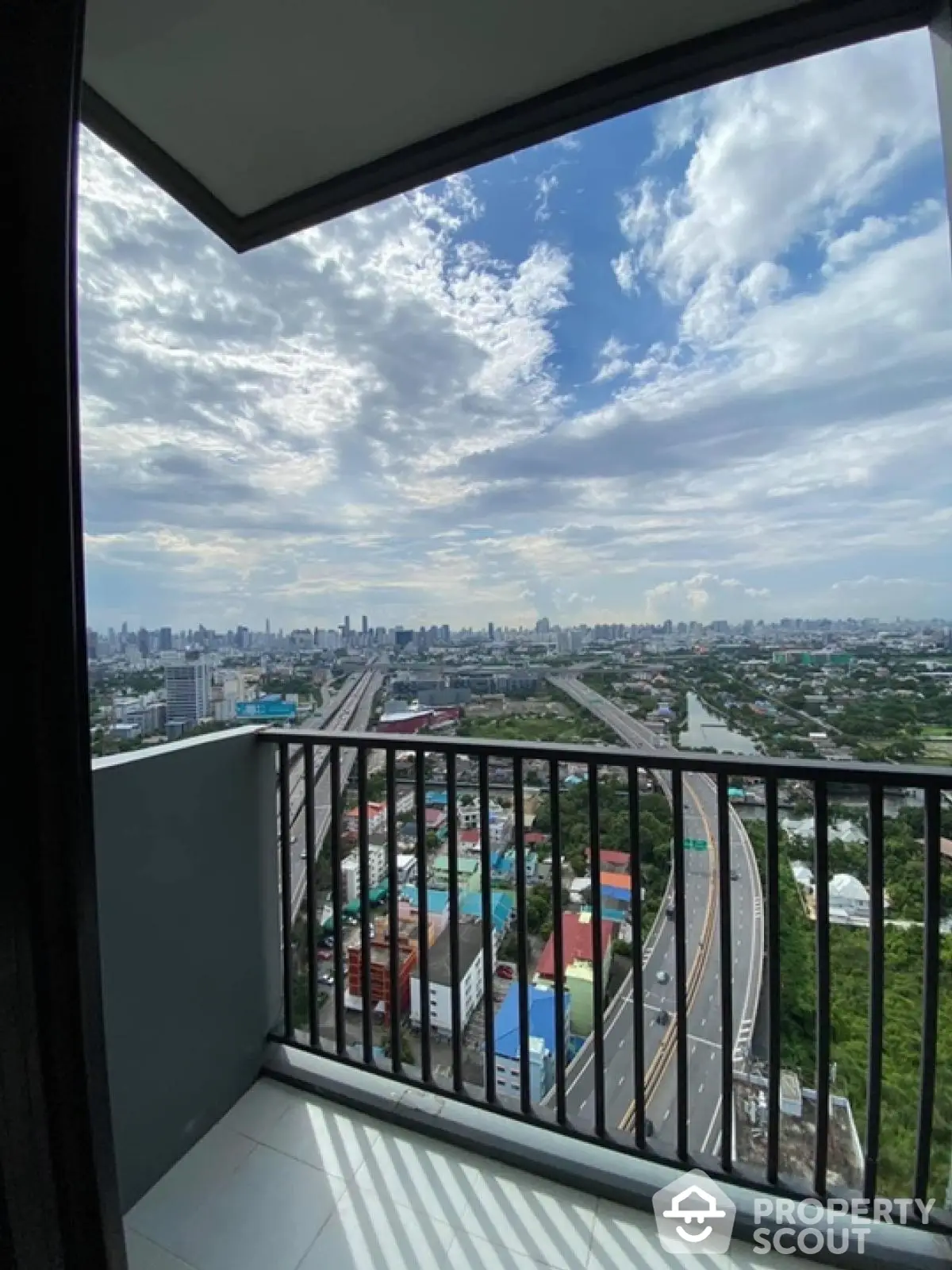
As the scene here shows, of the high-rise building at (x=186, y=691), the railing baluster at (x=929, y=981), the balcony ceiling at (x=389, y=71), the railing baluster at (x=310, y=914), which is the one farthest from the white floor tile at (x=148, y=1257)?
the balcony ceiling at (x=389, y=71)

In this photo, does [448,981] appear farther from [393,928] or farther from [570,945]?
[570,945]

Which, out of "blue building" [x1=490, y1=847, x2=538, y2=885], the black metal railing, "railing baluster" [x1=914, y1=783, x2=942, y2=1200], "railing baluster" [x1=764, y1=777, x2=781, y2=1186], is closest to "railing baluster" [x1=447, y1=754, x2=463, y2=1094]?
the black metal railing

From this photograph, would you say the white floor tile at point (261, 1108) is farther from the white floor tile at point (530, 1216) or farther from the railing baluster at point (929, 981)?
the railing baluster at point (929, 981)

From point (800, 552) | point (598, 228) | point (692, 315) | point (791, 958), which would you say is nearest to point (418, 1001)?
point (791, 958)

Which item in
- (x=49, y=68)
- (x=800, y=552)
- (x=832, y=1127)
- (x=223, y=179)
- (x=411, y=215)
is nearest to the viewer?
(x=49, y=68)

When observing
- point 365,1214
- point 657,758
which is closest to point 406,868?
point 365,1214

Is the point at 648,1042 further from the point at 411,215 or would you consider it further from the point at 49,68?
the point at 411,215
